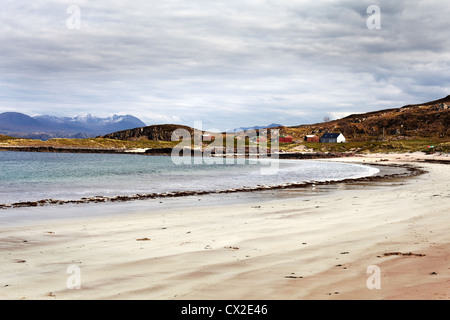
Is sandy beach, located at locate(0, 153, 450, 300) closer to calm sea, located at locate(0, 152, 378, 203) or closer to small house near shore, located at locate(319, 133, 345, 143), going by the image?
calm sea, located at locate(0, 152, 378, 203)

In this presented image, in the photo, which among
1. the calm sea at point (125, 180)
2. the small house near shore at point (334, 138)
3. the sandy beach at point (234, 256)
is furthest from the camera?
the small house near shore at point (334, 138)

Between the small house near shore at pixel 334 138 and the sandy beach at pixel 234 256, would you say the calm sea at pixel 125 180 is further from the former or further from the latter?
the small house near shore at pixel 334 138

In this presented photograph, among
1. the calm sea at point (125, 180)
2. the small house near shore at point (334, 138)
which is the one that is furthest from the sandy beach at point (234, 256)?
the small house near shore at point (334, 138)

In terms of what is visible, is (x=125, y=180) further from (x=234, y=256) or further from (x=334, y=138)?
(x=334, y=138)

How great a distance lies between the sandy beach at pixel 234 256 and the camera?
669 cm

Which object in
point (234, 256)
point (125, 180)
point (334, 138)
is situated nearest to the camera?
point (234, 256)

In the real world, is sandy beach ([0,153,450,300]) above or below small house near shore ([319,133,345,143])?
below

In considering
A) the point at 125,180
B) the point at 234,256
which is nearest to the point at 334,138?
the point at 125,180

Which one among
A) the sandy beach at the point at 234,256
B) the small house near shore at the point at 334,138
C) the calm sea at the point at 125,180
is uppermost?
the small house near shore at the point at 334,138

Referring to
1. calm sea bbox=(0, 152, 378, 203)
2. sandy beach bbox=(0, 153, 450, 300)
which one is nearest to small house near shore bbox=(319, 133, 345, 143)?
calm sea bbox=(0, 152, 378, 203)

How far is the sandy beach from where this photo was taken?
6688 millimetres

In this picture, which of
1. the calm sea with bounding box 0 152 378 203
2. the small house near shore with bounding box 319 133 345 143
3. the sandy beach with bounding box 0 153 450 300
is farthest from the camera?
the small house near shore with bounding box 319 133 345 143

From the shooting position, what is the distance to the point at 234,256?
9.42 meters
